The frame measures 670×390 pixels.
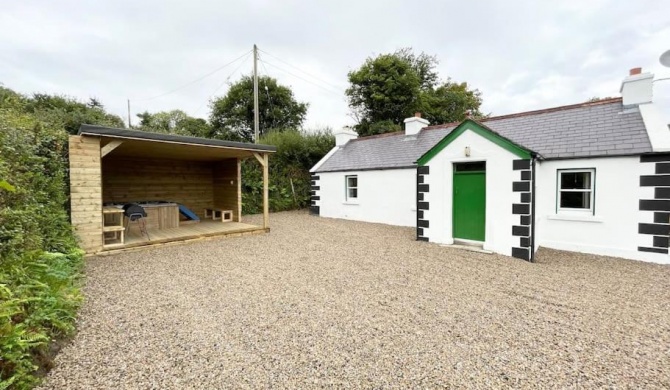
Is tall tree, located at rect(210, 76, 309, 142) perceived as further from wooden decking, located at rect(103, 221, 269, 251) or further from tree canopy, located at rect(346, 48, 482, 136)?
wooden decking, located at rect(103, 221, 269, 251)

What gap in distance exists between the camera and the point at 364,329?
3.12 meters

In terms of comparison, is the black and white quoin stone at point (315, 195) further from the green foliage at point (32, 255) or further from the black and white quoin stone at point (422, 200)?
the green foliage at point (32, 255)

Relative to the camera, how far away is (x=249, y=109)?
24.4 metres

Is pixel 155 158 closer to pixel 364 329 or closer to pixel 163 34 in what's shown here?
pixel 163 34

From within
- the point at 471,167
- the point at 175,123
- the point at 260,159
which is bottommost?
the point at 471,167

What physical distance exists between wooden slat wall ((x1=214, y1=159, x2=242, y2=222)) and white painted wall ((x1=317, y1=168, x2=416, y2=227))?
14.6 feet

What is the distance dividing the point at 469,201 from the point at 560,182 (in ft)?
7.79

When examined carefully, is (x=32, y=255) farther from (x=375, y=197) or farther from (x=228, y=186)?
(x=375, y=197)

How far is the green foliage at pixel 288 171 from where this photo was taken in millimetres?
14625

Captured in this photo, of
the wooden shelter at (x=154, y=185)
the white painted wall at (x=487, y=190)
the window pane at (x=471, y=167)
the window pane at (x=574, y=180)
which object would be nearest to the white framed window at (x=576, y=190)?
the window pane at (x=574, y=180)

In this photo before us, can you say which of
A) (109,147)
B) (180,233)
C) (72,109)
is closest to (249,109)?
(72,109)

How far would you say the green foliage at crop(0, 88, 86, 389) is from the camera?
2123 millimetres

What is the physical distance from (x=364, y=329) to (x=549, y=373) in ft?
5.38

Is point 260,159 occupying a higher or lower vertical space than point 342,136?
lower
